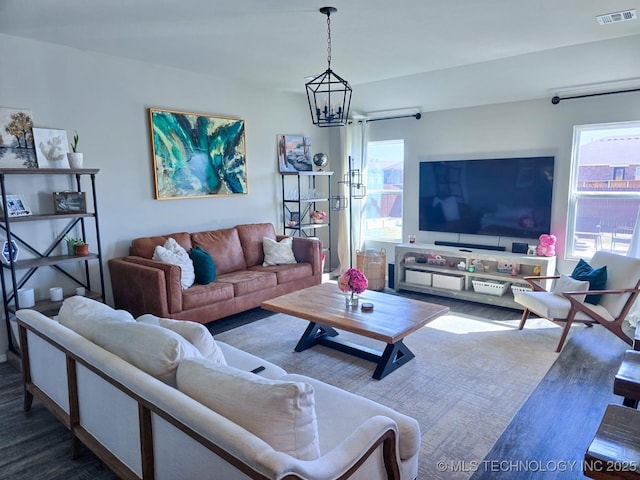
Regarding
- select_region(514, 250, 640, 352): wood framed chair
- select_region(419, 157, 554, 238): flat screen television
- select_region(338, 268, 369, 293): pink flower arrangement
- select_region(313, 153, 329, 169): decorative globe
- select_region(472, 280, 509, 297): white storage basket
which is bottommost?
select_region(472, 280, 509, 297): white storage basket

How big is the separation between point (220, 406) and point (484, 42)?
141 inches

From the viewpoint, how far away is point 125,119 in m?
4.05

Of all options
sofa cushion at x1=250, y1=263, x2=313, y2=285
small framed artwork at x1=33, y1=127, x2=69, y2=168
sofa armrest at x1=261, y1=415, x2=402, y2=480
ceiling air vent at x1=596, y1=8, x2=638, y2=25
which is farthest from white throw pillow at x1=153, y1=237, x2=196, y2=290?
ceiling air vent at x1=596, y1=8, x2=638, y2=25

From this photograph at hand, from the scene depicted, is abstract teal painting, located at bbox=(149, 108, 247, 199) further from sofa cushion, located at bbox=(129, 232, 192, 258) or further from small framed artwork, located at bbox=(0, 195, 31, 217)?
small framed artwork, located at bbox=(0, 195, 31, 217)

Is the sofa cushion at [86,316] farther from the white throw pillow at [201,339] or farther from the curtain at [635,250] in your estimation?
the curtain at [635,250]

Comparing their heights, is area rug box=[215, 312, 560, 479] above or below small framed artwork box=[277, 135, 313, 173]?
below

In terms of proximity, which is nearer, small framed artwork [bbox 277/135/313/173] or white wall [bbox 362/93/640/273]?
white wall [bbox 362/93/640/273]

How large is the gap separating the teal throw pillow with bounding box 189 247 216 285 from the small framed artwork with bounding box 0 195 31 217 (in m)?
1.43

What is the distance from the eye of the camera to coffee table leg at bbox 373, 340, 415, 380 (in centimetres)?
305

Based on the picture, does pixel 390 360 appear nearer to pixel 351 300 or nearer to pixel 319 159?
pixel 351 300

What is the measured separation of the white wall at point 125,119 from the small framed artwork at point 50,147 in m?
0.08

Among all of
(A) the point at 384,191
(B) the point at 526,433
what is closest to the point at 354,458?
(B) the point at 526,433

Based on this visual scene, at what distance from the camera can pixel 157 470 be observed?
1594 mm

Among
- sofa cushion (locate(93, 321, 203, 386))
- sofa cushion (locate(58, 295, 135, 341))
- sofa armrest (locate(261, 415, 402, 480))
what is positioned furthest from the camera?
sofa cushion (locate(58, 295, 135, 341))
